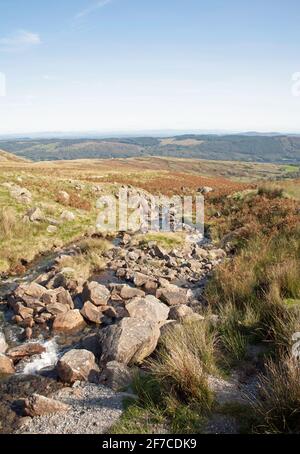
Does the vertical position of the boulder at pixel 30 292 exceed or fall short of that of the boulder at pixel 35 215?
it falls short

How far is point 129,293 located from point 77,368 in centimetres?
486

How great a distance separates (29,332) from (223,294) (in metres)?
5.35

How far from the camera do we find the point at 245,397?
6492mm

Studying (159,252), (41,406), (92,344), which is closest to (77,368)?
(92,344)

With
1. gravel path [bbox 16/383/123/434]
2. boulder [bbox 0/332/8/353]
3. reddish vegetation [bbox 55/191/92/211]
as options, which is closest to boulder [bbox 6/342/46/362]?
boulder [bbox 0/332/8/353]

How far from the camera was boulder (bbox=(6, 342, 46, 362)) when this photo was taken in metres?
9.29

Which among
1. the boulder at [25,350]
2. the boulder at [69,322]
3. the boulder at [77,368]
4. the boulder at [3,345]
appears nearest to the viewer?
the boulder at [77,368]

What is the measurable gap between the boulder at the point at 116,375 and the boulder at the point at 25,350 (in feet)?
7.70

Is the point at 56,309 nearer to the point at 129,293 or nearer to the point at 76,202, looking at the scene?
the point at 129,293

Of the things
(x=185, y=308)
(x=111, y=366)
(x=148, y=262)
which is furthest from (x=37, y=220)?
(x=111, y=366)

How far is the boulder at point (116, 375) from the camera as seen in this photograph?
7.40 metres

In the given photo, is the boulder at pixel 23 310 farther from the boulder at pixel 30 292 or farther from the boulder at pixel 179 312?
the boulder at pixel 179 312

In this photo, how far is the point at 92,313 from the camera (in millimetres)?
11141

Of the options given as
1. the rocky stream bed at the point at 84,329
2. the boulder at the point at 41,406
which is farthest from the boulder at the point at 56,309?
the boulder at the point at 41,406
